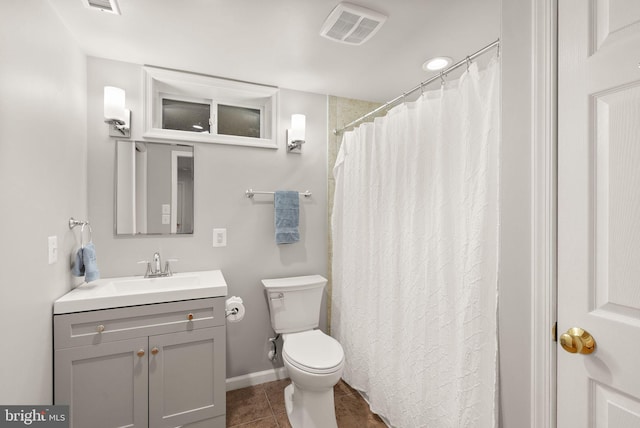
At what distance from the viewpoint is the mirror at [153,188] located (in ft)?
6.14

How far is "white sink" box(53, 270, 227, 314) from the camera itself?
141 centimetres

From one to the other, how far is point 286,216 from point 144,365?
50.1 inches

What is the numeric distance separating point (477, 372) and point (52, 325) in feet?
6.59

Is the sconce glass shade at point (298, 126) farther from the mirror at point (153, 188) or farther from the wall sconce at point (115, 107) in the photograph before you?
the wall sconce at point (115, 107)

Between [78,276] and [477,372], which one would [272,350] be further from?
[477,372]

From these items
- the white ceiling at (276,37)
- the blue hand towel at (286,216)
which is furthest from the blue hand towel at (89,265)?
the white ceiling at (276,37)

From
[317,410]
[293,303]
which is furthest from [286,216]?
[317,410]

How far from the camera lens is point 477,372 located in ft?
3.76

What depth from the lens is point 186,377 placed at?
1.59 m

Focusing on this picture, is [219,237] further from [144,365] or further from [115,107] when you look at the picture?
[115,107]

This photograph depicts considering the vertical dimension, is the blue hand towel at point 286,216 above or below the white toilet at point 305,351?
above

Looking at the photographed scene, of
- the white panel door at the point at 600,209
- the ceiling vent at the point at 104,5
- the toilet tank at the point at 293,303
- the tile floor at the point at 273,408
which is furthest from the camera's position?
the toilet tank at the point at 293,303

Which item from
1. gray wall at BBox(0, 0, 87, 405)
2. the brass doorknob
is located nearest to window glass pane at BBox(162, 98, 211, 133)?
gray wall at BBox(0, 0, 87, 405)

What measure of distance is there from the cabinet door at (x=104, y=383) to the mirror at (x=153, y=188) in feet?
2.48
